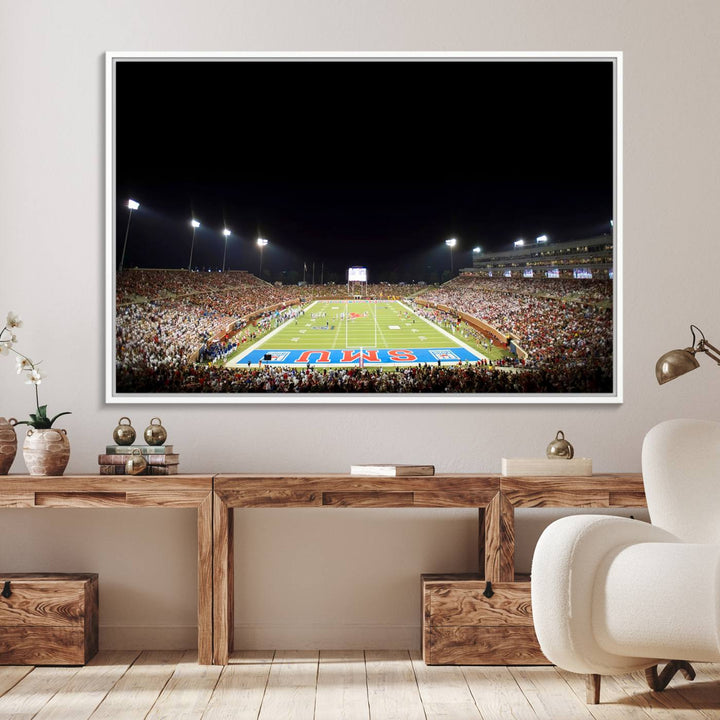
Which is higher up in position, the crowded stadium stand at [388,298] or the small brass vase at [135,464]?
the crowded stadium stand at [388,298]

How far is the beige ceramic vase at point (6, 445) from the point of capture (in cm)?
336

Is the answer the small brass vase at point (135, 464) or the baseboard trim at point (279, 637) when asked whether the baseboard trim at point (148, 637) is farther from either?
the small brass vase at point (135, 464)

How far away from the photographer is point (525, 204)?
377 cm

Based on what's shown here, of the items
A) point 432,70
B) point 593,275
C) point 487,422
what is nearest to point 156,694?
point 487,422

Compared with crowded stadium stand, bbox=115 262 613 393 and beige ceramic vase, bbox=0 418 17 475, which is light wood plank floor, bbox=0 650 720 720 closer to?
beige ceramic vase, bbox=0 418 17 475

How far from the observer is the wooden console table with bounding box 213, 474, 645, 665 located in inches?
129

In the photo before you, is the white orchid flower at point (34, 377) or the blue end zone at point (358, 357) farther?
the blue end zone at point (358, 357)

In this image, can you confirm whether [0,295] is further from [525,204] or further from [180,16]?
[525,204]

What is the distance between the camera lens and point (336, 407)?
3715 mm

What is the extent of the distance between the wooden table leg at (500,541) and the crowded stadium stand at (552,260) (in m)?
0.99

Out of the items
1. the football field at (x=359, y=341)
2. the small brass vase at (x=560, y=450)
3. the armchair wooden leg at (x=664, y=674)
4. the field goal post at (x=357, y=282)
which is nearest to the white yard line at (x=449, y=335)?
the football field at (x=359, y=341)

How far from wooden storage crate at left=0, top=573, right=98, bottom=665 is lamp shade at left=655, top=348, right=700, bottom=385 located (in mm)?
2177

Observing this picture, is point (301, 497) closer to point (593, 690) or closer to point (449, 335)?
point (449, 335)

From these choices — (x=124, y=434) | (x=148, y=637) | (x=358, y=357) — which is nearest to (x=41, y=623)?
(x=148, y=637)
